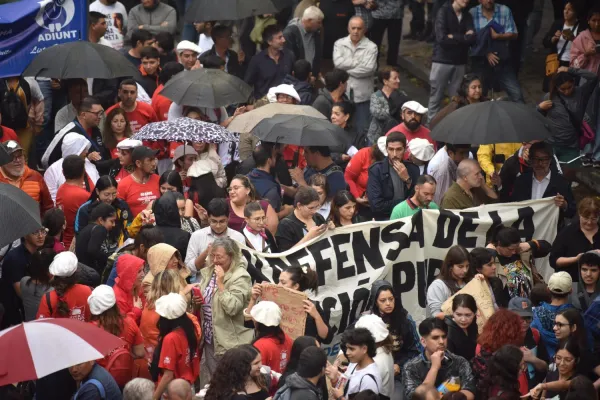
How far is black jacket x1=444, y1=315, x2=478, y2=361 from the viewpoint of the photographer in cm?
1062

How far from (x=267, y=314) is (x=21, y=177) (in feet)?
14.0

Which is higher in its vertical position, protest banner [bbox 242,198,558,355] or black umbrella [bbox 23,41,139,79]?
black umbrella [bbox 23,41,139,79]

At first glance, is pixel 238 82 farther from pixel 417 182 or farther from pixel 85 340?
pixel 85 340

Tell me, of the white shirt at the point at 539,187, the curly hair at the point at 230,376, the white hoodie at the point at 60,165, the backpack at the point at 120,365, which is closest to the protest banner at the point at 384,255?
the white shirt at the point at 539,187

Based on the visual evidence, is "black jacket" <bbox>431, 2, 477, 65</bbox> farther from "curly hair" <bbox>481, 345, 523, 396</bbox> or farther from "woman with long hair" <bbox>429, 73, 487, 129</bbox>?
"curly hair" <bbox>481, 345, 523, 396</bbox>

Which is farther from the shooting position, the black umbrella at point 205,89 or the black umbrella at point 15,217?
the black umbrella at point 205,89

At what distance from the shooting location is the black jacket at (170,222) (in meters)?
12.0

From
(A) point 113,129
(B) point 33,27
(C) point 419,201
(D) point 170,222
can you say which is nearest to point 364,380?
(D) point 170,222

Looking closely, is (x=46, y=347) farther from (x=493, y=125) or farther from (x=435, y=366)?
(x=493, y=125)

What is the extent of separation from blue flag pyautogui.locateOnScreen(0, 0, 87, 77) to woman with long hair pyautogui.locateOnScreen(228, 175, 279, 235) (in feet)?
12.7

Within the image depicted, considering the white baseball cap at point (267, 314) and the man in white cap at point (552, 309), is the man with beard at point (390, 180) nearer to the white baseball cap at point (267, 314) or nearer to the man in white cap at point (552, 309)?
the man in white cap at point (552, 309)

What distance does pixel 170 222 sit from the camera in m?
12.0

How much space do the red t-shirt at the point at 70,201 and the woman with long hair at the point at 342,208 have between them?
2.55 meters

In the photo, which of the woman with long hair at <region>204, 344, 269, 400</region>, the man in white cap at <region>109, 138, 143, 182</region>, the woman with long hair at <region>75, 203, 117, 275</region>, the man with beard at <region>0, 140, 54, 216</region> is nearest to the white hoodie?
the man in white cap at <region>109, 138, 143, 182</region>
